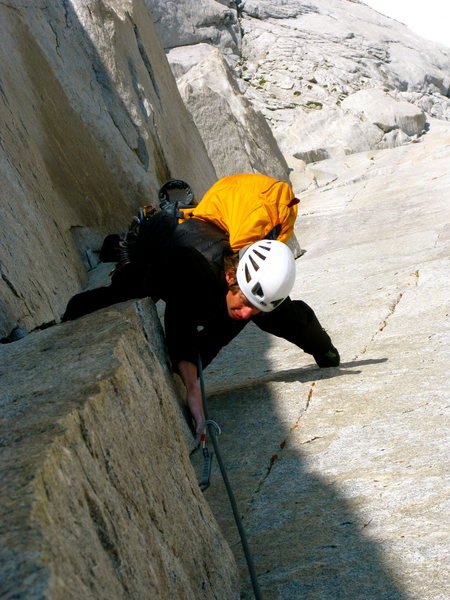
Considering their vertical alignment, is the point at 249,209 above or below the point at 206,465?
above

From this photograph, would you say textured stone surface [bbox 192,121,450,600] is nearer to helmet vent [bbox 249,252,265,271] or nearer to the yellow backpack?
helmet vent [bbox 249,252,265,271]

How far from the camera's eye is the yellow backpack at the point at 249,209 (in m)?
3.97

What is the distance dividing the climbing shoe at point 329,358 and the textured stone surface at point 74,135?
1.81 m

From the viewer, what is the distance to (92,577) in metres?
1.41

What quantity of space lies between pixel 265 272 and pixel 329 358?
1.12 m

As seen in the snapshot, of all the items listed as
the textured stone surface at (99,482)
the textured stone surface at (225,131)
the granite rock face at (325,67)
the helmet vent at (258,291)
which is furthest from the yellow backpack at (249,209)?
the granite rock face at (325,67)

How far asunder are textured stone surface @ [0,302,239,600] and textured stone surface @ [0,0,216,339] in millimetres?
2765

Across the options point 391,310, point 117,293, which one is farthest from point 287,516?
point 391,310

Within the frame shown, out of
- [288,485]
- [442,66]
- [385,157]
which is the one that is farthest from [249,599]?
[442,66]

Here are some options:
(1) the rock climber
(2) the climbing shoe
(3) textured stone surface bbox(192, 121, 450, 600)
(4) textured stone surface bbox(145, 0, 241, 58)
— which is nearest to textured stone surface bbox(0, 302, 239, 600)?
(3) textured stone surface bbox(192, 121, 450, 600)

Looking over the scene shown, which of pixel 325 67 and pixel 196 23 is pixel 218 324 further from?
pixel 196 23

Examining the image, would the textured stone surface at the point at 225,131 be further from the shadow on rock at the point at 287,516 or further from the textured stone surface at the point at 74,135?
the shadow on rock at the point at 287,516

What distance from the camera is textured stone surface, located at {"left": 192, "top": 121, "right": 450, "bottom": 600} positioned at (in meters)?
2.41

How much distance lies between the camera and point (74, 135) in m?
8.09
